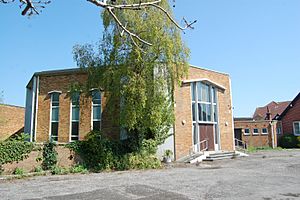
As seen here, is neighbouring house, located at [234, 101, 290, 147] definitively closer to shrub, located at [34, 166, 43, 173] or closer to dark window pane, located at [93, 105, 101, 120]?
dark window pane, located at [93, 105, 101, 120]

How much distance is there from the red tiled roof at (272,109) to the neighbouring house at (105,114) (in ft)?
86.1

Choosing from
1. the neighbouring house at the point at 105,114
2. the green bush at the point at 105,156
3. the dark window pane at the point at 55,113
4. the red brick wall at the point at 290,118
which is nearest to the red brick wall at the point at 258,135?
the red brick wall at the point at 290,118

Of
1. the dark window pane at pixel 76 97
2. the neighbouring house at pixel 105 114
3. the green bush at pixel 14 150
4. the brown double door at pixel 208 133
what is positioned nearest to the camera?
the green bush at pixel 14 150

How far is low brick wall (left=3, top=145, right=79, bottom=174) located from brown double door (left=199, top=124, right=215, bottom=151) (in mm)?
9773

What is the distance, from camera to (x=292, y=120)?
1446 inches

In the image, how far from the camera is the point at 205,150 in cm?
2181

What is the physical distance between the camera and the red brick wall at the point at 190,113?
19906mm

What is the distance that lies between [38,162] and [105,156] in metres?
3.43

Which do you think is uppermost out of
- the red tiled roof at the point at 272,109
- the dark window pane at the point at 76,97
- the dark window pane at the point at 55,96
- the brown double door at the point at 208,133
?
the red tiled roof at the point at 272,109

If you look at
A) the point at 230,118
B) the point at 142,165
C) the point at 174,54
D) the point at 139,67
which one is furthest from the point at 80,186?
the point at 230,118

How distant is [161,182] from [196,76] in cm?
1244

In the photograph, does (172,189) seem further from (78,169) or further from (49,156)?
(49,156)

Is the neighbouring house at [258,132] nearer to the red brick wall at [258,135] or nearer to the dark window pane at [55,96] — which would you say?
the red brick wall at [258,135]

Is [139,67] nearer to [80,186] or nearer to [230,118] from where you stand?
[80,186]
